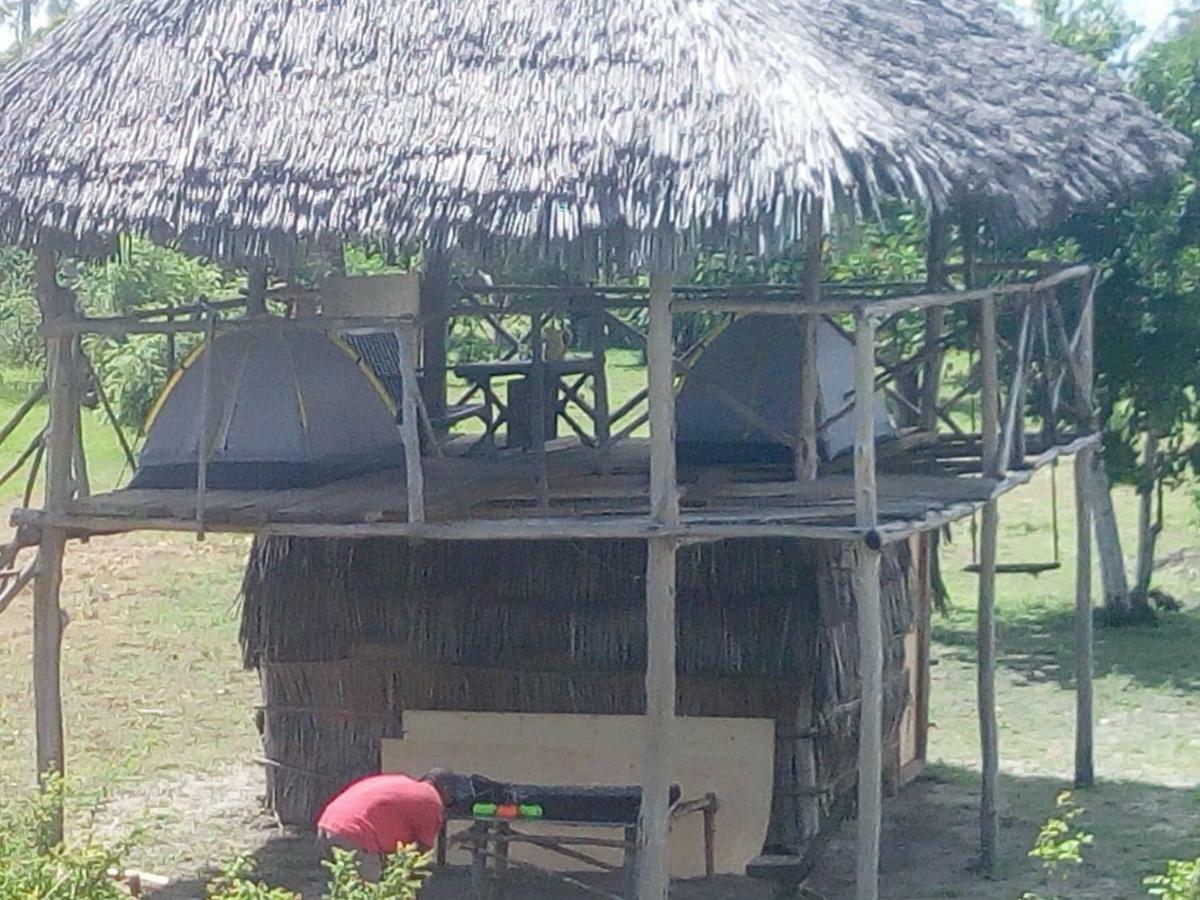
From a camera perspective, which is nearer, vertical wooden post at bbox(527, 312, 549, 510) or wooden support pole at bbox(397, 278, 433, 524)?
wooden support pole at bbox(397, 278, 433, 524)

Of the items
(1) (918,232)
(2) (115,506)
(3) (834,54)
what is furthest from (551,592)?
(1) (918,232)

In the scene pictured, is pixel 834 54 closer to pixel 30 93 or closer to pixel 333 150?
pixel 333 150

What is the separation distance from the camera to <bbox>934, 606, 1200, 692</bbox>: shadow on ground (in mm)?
15367

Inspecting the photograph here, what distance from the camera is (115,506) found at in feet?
31.1

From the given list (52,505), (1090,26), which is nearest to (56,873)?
(52,505)

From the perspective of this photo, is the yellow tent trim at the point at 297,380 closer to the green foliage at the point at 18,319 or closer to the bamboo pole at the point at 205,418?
the bamboo pole at the point at 205,418

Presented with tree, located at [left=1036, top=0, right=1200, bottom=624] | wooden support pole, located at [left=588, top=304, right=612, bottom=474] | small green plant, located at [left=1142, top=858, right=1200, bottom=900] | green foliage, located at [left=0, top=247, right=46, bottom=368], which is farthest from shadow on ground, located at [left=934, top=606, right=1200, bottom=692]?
green foliage, located at [left=0, top=247, right=46, bottom=368]

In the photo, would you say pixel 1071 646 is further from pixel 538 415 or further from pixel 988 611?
pixel 538 415

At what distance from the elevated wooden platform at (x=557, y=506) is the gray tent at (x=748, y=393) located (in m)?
0.12

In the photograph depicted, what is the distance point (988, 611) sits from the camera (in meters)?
10.8

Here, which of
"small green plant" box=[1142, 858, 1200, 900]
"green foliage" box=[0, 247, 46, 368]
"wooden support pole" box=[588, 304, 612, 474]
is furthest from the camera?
"green foliage" box=[0, 247, 46, 368]

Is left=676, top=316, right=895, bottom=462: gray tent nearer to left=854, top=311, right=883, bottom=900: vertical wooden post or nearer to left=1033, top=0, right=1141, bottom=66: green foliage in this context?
left=854, top=311, right=883, bottom=900: vertical wooden post

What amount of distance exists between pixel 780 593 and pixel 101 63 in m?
3.94

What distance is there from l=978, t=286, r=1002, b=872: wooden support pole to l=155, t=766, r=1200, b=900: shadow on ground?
0.72 ft
